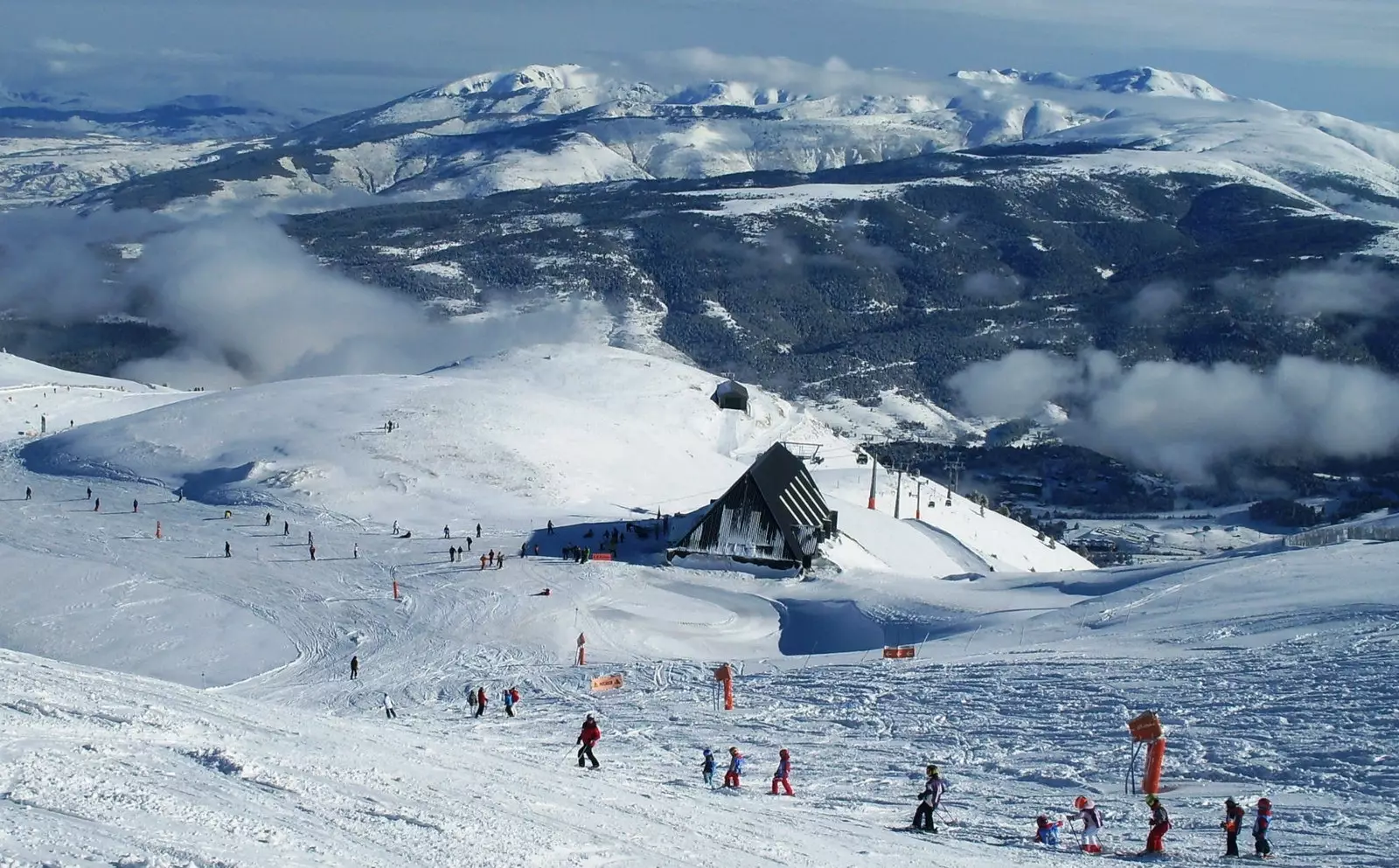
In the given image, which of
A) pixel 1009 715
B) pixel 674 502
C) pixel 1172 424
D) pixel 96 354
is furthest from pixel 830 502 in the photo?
pixel 96 354

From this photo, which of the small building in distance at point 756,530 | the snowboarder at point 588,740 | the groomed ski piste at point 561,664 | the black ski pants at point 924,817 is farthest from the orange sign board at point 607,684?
the small building in distance at point 756,530

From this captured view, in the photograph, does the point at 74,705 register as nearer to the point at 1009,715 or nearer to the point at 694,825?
the point at 694,825

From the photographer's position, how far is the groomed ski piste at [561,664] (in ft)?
53.5

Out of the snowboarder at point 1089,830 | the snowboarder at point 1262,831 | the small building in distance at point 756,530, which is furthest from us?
the small building in distance at point 756,530

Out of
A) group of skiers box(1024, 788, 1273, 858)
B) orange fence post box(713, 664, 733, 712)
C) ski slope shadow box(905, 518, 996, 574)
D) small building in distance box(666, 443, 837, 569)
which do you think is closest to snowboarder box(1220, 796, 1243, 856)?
group of skiers box(1024, 788, 1273, 858)

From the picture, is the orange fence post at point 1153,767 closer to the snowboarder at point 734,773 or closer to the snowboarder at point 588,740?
the snowboarder at point 734,773

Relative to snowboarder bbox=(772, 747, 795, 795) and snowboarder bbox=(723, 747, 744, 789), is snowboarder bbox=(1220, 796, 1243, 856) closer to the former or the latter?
snowboarder bbox=(772, 747, 795, 795)

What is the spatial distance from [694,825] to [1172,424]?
565 ft

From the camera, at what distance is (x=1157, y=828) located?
17.2 m

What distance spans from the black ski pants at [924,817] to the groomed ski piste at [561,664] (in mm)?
248

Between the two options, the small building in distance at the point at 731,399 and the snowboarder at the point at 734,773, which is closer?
the snowboarder at the point at 734,773

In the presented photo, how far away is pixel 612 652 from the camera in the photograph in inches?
1406

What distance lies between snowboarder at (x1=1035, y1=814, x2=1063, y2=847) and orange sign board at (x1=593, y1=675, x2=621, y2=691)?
14.0 m

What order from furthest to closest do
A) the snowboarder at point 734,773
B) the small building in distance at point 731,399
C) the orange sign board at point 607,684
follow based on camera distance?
the small building in distance at point 731,399, the orange sign board at point 607,684, the snowboarder at point 734,773
